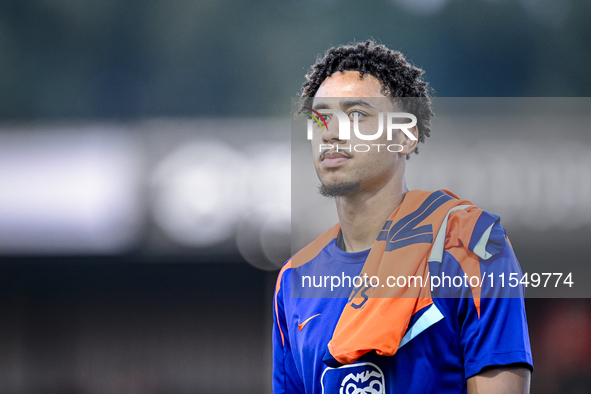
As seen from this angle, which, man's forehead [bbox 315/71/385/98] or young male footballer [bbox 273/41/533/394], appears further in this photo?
man's forehead [bbox 315/71/385/98]

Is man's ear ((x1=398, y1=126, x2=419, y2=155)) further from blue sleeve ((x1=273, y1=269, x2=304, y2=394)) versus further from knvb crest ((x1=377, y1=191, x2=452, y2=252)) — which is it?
blue sleeve ((x1=273, y1=269, x2=304, y2=394))

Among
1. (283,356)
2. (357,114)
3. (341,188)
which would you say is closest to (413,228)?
(341,188)

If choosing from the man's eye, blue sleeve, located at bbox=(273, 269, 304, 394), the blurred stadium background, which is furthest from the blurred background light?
the man's eye

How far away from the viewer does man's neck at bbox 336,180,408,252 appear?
1.45m

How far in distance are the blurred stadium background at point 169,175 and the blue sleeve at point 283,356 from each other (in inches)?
44.1

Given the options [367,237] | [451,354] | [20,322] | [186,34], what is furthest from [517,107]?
[20,322]

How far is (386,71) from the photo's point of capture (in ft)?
4.83

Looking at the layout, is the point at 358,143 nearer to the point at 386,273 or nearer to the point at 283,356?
the point at 386,273

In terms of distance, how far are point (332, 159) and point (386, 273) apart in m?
0.42

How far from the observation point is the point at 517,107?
93.4 inches

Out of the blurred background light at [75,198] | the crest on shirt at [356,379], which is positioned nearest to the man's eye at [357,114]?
the crest on shirt at [356,379]

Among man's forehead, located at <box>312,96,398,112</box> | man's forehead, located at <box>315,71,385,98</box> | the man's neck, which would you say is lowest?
the man's neck

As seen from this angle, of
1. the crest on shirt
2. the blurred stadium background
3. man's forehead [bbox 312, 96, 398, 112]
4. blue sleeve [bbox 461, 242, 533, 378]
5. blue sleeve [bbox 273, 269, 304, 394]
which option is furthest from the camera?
the blurred stadium background

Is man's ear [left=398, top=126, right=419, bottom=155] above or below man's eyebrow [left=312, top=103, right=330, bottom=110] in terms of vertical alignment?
below
